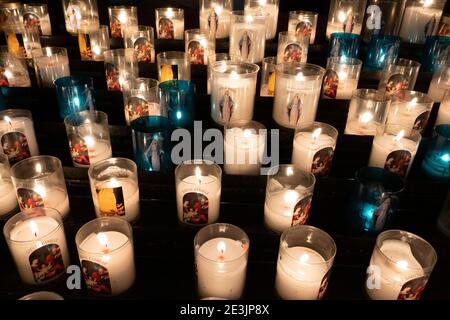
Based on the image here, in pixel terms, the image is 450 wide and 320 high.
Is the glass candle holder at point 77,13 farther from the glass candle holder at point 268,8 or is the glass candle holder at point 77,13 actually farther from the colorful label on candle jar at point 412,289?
the colorful label on candle jar at point 412,289

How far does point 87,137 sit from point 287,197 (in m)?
0.62

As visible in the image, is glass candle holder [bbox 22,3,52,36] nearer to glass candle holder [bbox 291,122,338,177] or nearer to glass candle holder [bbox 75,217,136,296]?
glass candle holder [bbox 75,217,136,296]

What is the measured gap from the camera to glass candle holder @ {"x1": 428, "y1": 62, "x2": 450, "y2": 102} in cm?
150

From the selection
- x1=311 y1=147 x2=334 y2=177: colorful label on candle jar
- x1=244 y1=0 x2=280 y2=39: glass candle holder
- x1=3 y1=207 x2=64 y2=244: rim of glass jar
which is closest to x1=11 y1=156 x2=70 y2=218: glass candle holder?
x1=3 y1=207 x2=64 y2=244: rim of glass jar

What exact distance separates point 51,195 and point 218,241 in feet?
1.57

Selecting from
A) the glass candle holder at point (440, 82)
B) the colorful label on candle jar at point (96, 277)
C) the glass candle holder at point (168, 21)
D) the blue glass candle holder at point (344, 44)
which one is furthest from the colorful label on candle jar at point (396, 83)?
the colorful label on candle jar at point (96, 277)

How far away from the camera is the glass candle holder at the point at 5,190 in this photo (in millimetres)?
1132

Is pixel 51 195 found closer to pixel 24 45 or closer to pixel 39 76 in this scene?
pixel 39 76

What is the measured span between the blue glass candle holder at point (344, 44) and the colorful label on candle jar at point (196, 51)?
1.81ft

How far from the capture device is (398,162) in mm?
1182

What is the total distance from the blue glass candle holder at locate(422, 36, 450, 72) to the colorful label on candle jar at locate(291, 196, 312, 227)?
3.37 feet

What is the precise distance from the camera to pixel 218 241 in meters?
1.01

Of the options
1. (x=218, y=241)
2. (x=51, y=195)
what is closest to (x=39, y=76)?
(x=51, y=195)

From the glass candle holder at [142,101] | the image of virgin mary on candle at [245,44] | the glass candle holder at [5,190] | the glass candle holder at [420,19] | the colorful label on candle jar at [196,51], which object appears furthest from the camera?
the glass candle holder at [420,19]
